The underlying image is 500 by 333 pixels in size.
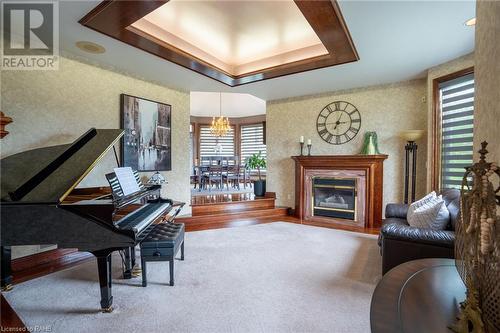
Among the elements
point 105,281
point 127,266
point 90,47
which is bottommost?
point 127,266

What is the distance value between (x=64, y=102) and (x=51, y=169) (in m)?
1.70

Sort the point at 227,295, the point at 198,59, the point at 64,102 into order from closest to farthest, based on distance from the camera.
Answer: the point at 227,295 → the point at 64,102 → the point at 198,59

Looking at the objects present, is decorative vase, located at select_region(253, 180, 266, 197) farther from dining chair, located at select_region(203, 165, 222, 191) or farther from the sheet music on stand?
the sheet music on stand

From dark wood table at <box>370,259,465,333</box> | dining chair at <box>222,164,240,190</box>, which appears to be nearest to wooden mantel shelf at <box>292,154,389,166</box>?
dining chair at <box>222,164,240,190</box>

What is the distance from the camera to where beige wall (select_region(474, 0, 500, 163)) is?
109cm

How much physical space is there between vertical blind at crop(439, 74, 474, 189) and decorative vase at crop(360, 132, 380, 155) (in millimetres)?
1020

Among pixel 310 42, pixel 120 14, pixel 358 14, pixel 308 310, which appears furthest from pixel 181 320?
pixel 310 42

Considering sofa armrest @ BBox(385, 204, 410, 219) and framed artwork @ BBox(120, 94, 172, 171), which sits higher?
framed artwork @ BBox(120, 94, 172, 171)

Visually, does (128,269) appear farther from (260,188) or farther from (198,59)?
(260,188)

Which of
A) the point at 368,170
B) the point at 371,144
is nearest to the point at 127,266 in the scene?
the point at 368,170

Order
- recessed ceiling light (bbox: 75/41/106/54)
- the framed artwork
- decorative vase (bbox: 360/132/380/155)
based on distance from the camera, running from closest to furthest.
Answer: recessed ceiling light (bbox: 75/41/106/54) → the framed artwork → decorative vase (bbox: 360/132/380/155)

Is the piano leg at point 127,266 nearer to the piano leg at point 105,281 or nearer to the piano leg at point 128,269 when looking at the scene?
the piano leg at point 128,269

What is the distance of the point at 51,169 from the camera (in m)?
1.95

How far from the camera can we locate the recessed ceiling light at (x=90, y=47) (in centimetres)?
293
